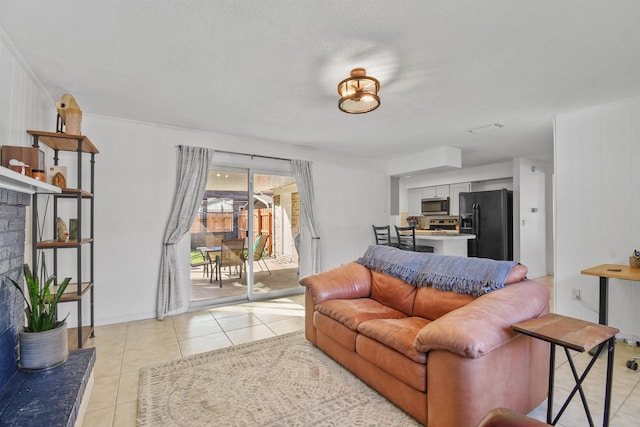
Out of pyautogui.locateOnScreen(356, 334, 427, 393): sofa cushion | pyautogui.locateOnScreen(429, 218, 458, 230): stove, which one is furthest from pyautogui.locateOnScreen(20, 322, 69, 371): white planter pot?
pyautogui.locateOnScreen(429, 218, 458, 230): stove

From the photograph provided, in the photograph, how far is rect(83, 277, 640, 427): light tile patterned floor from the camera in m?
2.03

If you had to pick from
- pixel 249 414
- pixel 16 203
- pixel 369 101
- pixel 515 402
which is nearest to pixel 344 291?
pixel 249 414

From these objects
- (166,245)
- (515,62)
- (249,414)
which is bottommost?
(249,414)

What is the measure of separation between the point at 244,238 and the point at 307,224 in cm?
107

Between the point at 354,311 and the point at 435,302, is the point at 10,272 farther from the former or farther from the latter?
the point at 435,302

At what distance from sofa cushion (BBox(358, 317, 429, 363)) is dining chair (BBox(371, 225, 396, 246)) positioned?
10.0 feet

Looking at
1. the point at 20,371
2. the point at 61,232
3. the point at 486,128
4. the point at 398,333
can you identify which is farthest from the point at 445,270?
the point at 61,232

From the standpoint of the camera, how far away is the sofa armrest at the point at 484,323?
5.28 ft

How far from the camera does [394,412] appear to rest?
1985mm

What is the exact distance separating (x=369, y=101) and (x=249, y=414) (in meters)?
2.52

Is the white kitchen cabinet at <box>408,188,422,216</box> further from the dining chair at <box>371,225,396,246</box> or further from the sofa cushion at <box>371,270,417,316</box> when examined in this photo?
the sofa cushion at <box>371,270,417,316</box>

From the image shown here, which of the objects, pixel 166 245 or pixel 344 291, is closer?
pixel 344 291

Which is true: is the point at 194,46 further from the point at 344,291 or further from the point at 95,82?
the point at 344,291

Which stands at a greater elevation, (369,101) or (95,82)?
(95,82)
